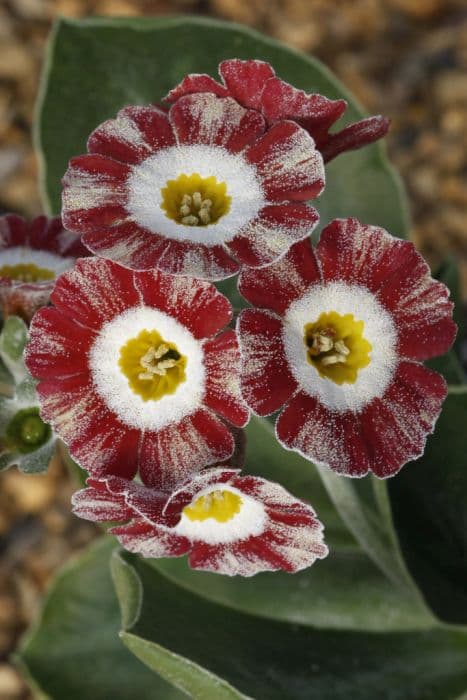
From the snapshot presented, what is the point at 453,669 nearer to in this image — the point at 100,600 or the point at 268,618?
the point at 268,618

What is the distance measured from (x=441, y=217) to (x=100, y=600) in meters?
1.14

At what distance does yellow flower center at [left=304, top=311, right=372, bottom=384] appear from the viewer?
2.79 ft

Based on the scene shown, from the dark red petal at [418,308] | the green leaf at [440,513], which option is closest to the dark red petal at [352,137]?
the dark red petal at [418,308]

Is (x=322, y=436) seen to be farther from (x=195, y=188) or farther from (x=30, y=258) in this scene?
(x=30, y=258)

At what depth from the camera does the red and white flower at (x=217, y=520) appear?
774 mm

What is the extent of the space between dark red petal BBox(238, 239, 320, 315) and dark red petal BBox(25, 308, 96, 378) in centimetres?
13

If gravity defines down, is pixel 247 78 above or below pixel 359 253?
above

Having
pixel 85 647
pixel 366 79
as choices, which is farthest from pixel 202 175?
pixel 366 79

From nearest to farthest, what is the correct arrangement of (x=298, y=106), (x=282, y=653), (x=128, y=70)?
(x=298, y=106)
(x=282, y=653)
(x=128, y=70)

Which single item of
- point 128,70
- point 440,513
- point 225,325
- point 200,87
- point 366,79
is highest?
point 366,79

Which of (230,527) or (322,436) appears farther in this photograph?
(230,527)

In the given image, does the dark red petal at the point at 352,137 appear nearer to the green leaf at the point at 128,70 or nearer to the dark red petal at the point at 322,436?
the dark red petal at the point at 322,436

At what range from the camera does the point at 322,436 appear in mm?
792

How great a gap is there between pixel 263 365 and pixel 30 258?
1.09 feet
